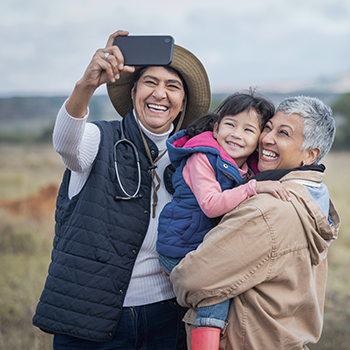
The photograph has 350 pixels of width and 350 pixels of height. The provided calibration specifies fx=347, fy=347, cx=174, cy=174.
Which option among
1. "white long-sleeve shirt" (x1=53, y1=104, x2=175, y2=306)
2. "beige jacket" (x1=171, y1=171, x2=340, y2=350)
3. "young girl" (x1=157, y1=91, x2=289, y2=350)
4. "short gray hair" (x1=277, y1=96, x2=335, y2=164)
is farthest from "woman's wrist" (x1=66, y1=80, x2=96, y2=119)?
"short gray hair" (x1=277, y1=96, x2=335, y2=164)

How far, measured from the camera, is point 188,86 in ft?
7.73

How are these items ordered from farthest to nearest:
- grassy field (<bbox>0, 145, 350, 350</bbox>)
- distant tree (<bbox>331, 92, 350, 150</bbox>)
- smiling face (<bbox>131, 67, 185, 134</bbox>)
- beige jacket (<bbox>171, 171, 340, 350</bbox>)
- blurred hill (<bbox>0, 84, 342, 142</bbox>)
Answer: distant tree (<bbox>331, 92, 350, 150</bbox>)
blurred hill (<bbox>0, 84, 342, 142</bbox>)
grassy field (<bbox>0, 145, 350, 350</bbox>)
smiling face (<bbox>131, 67, 185, 134</bbox>)
beige jacket (<bbox>171, 171, 340, 350</bbox>)

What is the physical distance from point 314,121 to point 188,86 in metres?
0.93

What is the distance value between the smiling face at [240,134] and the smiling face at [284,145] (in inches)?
2.5

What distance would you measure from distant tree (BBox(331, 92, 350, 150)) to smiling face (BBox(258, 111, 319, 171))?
Answer: 39.9 feet

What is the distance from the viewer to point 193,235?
5.88 ft

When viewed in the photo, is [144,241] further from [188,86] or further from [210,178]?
[188,86]

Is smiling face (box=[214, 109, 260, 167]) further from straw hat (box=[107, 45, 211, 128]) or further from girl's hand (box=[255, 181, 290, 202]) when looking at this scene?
straw hat (box=[107, 45, 211, 128])

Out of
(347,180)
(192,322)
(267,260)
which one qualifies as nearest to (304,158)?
(267,260)

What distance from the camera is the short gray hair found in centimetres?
174

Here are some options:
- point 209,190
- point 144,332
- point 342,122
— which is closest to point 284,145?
point 209,190

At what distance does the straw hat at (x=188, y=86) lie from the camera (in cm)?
223

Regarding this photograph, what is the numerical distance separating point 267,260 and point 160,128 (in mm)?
1085

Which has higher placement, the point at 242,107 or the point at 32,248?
the point at 242,107
